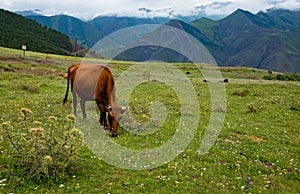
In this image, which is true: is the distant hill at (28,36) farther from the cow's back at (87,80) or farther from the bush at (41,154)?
the bush at (41,154)

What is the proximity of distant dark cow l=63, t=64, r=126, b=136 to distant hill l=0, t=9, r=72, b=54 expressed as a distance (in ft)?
390

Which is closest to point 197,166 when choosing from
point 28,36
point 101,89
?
point 101,89

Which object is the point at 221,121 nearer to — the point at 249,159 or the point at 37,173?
the point at 249,159

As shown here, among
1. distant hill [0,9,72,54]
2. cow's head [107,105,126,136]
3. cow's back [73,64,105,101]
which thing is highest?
cow's back [73,64,105,101]

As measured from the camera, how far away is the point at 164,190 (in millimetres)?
9164

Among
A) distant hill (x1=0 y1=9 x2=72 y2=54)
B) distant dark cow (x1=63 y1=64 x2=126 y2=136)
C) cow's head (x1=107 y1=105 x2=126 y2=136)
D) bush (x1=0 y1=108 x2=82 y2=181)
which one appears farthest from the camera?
distant hill (x1=0 y1=9 x2=72 y2=54)

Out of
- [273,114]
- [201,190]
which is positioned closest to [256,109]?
[273,114]

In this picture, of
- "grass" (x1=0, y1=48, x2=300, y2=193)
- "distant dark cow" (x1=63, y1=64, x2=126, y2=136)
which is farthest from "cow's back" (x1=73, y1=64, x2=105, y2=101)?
"grass" (x1=0, y1=48, x2=300, y2=193)

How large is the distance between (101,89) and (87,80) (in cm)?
160

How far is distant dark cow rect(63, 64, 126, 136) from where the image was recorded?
45.5 feet

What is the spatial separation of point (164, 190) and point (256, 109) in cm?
1526

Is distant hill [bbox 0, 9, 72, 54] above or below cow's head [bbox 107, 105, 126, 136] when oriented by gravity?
below

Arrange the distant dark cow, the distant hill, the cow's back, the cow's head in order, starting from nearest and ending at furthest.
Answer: the cow's head
the distant dark cow
the cow's back
the distant hill

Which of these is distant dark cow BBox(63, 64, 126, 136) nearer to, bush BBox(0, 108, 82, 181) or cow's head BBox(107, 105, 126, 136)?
cow's head BBox(107, 105, 126, 136)
